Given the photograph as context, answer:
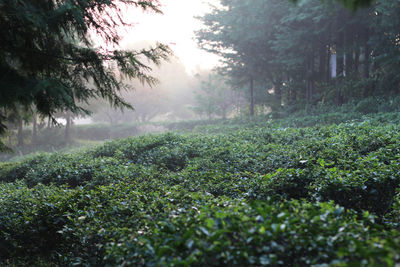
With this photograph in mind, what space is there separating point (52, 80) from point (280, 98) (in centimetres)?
2342

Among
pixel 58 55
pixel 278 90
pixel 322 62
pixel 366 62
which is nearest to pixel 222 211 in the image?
pixel 58 55

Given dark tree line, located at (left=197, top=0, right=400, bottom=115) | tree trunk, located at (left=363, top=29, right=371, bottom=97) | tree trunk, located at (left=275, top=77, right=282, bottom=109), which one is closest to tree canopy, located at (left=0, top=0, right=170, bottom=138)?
dark tree line, located at (left=197, top=0, right=400, bottom=115)

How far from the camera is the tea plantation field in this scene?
226cm

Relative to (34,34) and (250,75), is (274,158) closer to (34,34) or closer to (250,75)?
(34,34)

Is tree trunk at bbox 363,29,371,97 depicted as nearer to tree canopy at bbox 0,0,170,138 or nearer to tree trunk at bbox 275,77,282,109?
tree trunk at bbox 275,77,282,109

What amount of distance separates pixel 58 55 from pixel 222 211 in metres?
4.45

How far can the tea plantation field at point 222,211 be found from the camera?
2.26m

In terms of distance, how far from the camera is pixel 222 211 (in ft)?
→ 9.58

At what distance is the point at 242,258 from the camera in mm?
2209

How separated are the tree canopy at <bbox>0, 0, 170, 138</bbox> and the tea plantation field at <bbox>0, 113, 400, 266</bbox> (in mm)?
1810

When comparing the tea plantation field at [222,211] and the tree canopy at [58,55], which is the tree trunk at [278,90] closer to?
the tea plantation field at [222,211]

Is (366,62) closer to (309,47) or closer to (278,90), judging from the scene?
(309,47)

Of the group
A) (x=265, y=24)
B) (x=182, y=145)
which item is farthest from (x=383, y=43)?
(x=182, y=145)

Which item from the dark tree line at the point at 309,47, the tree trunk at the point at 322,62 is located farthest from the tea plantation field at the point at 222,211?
the tree trunk at the point at 322,62
